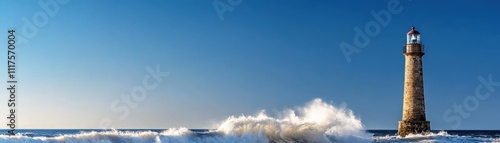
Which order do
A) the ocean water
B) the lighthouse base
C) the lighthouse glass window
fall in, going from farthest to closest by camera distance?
the lighthouse glass window → the lighthouse base → the ocean water

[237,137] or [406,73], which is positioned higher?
[406,73]

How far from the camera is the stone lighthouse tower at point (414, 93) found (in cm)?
3027

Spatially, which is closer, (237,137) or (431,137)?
(237,137)

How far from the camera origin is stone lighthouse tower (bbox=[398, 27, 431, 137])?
99.3 feet

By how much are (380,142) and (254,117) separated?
7.29 metres

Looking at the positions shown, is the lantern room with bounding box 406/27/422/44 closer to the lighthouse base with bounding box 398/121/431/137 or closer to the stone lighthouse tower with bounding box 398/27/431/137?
the stone lighthouse tower with bounding box 398/27/431/137

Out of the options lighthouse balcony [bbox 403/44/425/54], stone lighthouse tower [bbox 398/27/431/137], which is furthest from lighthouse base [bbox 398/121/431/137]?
lighthouse balcony [bbox 403/44/425/54]

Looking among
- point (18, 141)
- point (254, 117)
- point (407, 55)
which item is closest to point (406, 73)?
point (407, 55)

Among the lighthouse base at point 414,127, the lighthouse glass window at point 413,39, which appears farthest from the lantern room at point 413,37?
the lighthouse base at point 414,127

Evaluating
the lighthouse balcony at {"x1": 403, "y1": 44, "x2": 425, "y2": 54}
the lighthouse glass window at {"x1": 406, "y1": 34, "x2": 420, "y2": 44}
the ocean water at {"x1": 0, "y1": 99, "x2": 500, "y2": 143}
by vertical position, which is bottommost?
the ocean water at {"x1": 0, "y1": 99, "x2": 500, "y2": 143}

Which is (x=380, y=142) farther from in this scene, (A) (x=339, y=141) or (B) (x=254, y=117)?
(B) (x=254, y=117)

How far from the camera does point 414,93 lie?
30.3 metres

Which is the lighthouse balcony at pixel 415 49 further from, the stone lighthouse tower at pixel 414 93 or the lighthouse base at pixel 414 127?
the lighthouse base at pixel 414 127

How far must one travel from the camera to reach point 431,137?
28781 millimetres
